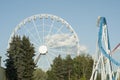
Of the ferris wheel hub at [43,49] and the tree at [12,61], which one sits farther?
the ferris wheel hub at [43,49]

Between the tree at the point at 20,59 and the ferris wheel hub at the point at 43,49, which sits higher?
the ferris wheel hub at the point at 43,49

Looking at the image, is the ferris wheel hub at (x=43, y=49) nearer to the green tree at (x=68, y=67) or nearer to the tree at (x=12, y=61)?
the green tree at (x=68, y=67)

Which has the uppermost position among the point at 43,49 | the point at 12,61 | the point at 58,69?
the point at 43,49

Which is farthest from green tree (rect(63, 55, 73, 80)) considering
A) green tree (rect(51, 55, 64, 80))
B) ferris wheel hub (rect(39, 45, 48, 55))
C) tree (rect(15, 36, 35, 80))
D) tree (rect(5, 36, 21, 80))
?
tree (rect(5, 36, 21, 80))

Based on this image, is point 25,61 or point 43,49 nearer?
point 25,61

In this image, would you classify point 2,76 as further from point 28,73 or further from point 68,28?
point 68,28

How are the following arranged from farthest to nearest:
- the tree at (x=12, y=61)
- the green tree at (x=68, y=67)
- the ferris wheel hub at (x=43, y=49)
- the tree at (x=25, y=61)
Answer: the green tree at (x=68, y=67)
the ferris wheel hub at (x=43, y=49)
the tree at (x=25, y=61)
the tree at (x=12, y=61)

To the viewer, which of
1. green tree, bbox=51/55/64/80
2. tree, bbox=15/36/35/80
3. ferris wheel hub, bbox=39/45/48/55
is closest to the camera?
tree, bbox=15/36/35/80

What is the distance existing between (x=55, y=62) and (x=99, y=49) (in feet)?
73.0

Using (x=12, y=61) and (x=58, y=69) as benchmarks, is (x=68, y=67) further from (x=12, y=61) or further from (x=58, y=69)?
(x=12, y=61)

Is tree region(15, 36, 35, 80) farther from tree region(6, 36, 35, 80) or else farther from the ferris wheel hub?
the ferris wheel hub

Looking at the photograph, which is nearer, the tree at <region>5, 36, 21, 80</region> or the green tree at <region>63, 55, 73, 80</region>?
the tree at <region>5, 36, 21, 80</region>

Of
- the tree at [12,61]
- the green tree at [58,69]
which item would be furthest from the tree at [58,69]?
the tree at [12,61]

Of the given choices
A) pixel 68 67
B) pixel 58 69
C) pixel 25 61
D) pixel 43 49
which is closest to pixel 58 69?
pixel 58 69
